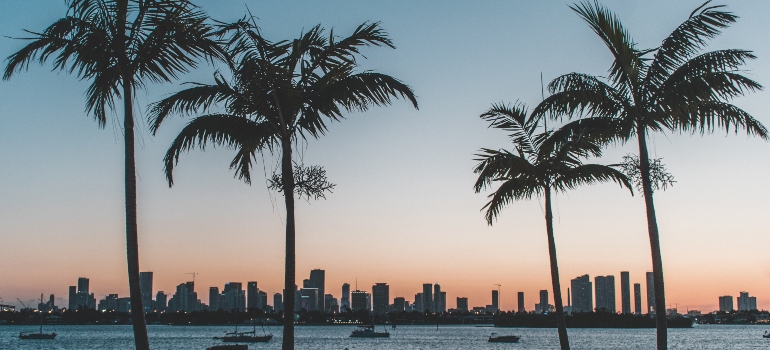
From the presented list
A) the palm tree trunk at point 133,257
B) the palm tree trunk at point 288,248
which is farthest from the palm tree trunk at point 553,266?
the palm tree trunk at point 133,257

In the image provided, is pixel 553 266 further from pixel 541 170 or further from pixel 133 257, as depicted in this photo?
pixel 133 257

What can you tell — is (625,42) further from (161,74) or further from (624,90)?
(161,74)

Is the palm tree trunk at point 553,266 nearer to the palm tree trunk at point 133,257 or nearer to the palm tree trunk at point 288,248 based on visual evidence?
the palm tree trunk at point 288,248

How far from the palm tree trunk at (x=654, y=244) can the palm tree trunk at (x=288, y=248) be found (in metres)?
6.21

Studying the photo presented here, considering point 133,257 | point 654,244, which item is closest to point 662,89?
point 654,244

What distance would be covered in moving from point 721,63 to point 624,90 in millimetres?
1665

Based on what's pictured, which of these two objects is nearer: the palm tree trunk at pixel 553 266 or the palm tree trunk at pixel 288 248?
the palm tree trunk at pixel 288 248

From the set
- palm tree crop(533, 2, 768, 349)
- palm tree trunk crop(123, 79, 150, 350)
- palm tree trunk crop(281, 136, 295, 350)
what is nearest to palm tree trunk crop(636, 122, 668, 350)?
palm tree crop(533, 2, 768, 349)

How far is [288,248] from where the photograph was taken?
12.0 meters

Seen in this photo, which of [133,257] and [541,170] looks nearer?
[133,257]

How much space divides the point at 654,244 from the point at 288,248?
252 inches

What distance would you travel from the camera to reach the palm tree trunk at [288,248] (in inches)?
458

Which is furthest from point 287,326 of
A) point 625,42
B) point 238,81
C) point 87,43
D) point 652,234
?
point 625,42

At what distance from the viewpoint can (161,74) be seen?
11.2 metres
